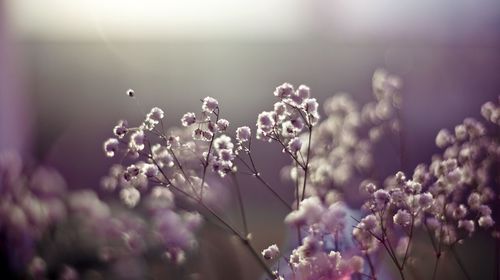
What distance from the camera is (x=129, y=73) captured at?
805 centimetres

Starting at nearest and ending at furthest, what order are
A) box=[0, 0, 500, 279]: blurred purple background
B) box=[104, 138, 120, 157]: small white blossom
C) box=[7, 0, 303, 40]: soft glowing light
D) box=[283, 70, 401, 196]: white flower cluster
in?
box=[104, 138, 120, 157]: small white blossom < box=[283, 70, 401, 196]: white flower cluster < box=[7, 0, 303, 40]: soft glowing light < box=[0, 0, 500, 279]: blurred purple background

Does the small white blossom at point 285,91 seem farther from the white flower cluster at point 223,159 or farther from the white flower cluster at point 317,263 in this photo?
the white flower cluster at point 317,263

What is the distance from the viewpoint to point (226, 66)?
316 inches

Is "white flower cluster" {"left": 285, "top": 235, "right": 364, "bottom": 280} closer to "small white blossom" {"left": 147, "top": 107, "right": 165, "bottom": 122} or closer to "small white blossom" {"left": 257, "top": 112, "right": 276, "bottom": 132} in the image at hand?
"small white blossom" {"left": 257, "top": 112, "right": 276, "bottom": 132}

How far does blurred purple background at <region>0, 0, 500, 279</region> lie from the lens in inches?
235

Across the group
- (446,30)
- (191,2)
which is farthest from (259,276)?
(446,30)

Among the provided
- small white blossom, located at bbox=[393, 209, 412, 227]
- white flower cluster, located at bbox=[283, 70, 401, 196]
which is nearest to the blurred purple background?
white flower cluster, located at bbox=[283, 70, 401, 196]

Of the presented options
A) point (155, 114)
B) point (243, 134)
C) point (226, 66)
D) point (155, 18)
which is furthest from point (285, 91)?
point (226, 66)

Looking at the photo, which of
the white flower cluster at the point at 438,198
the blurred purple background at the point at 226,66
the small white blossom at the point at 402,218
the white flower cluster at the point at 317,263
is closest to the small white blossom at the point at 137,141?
the white flower cluster at the point at 317,263

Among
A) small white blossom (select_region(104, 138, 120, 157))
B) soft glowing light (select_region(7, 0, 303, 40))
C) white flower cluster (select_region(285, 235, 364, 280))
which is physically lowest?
white flower cluster (select_region(285, 235, 364, 280))

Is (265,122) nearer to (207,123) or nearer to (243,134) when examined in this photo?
(243,134)

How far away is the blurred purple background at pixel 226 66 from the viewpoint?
596 centimetres

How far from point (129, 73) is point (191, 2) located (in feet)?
13.2

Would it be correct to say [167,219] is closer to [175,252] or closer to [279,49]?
[175,252]
